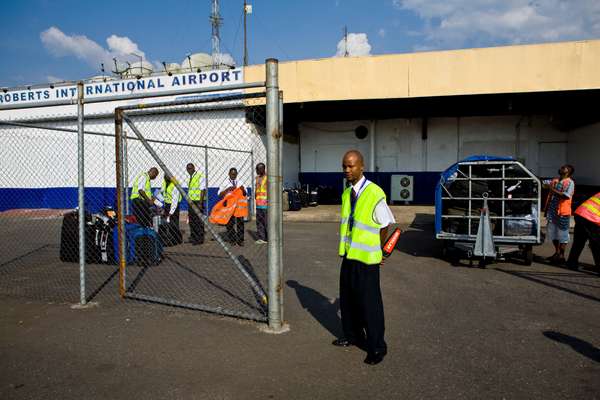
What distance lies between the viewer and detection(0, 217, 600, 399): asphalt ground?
3.15 m

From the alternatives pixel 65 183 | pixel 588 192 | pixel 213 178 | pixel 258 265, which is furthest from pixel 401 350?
pixel 65 183

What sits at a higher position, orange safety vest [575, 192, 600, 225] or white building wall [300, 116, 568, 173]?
white building wall [300, 116, 568, 173]

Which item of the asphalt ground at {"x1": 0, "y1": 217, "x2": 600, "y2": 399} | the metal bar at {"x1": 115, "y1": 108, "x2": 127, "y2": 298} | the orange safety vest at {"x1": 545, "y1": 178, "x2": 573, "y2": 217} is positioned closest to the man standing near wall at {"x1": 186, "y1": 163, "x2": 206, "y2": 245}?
the asphalt ground at {"x1": 0, "y1": 217, "x2": 600, "y2": 399}

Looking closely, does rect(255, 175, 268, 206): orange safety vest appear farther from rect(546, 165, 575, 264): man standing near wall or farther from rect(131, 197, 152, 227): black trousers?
rect(546, 165, 575, 264): man standing near wall

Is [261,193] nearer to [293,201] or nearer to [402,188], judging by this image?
[293,201]

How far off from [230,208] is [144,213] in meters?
1.80

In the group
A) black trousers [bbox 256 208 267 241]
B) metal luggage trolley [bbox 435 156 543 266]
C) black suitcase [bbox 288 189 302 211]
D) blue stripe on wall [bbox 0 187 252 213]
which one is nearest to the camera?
metal luggage trolley [bbox 435 156 543 266]

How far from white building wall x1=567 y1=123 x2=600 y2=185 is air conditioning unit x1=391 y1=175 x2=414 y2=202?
6283 millimetres

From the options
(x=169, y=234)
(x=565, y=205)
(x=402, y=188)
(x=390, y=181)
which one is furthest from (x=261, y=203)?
(x=390, y=181)

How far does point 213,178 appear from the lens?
49.2 ft

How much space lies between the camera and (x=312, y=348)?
151 inches

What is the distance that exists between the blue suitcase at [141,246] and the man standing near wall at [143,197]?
0.94 m

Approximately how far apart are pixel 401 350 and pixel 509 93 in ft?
41.3

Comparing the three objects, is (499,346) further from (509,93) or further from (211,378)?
(509,93)
